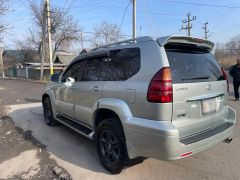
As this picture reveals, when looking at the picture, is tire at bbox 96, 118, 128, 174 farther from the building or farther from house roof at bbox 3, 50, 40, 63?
house roof at bbox 3, 50, 40, 63

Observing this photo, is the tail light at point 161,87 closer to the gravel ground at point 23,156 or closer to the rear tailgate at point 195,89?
the rear tailgate at point 195,89

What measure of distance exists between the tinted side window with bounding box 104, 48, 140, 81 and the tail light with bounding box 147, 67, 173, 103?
375 millimetres

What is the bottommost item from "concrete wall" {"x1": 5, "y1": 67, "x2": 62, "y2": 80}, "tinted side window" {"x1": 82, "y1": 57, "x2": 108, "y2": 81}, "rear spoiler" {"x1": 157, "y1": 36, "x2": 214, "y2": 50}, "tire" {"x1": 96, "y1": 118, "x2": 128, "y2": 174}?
"tire" {"x1": 96, "y1": 118, "x2": 128, "y2": 174}

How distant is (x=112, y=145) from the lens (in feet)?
11.7

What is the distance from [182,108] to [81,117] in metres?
2.23

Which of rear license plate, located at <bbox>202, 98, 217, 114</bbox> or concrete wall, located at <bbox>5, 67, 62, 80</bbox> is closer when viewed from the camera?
rear license plate, located at <bbox>202, 98, 217, 114</bbox>

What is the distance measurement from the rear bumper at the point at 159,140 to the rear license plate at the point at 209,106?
1.05 feet

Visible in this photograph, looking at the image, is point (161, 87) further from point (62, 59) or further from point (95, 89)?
point (62, 59)

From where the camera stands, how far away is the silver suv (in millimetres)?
2785

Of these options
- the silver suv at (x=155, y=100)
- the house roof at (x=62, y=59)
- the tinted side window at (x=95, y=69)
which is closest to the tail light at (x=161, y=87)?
the silver suv at (x=155, y=100)

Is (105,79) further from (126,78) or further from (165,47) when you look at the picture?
(165,47)

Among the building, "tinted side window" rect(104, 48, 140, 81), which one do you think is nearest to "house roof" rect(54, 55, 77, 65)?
the building

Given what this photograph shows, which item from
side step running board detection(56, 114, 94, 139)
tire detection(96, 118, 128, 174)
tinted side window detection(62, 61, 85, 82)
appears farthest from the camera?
tinted side window detection(62, 61, 85, 82)

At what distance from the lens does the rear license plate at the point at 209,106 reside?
3.15m
